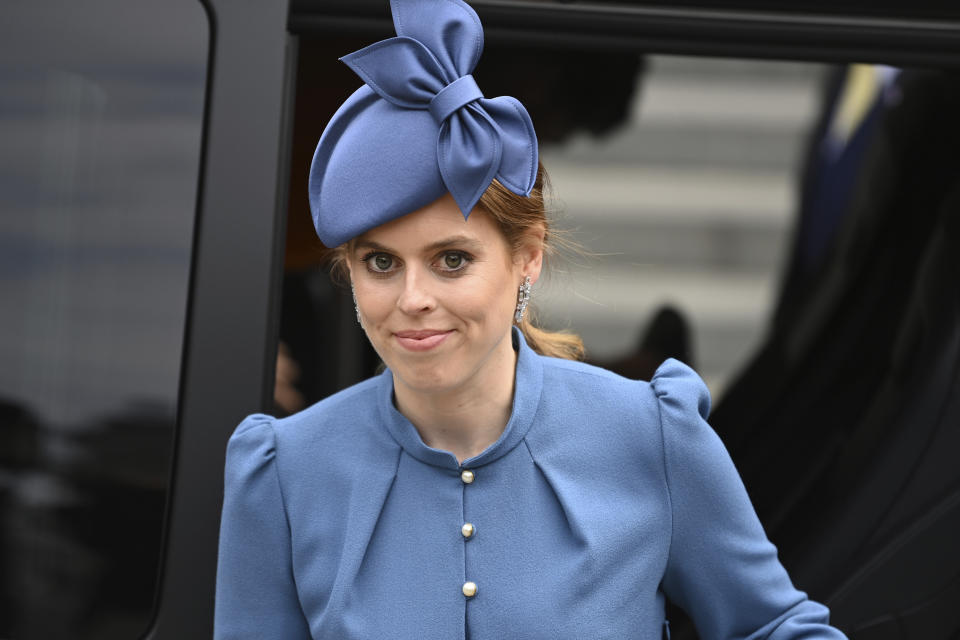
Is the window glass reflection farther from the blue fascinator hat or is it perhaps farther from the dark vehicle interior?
the blue fascinator hat

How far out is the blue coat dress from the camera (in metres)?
1.32

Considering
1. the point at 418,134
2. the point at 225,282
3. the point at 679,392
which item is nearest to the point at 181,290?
the point at 225,282

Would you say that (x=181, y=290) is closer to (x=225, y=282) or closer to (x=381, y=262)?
(x=225, y=282)

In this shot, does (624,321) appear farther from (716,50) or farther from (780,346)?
(716,50)

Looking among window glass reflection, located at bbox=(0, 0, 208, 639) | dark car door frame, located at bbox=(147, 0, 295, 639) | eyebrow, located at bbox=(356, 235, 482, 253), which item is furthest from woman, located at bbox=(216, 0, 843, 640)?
window glass reflection, located at bbox=(0, 0, 208, 639)

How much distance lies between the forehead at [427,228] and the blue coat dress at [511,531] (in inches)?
9.2

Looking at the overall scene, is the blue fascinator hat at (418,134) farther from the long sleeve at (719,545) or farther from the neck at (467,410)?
the long sleeve at (719,545)

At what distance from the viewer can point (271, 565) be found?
137 cm

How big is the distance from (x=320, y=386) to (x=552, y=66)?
1.13 meters

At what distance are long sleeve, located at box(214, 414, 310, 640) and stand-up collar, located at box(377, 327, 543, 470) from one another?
0.16 metres

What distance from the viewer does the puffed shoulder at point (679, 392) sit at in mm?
1361

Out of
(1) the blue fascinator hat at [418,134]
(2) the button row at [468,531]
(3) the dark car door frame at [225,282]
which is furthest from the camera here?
(3) the dark car door frame at [225,282]

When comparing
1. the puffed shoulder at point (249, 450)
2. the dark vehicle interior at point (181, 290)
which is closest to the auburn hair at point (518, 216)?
the dark vehicle interior at point (181, 290)

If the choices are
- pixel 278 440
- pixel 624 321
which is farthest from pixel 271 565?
pixel 624 321
